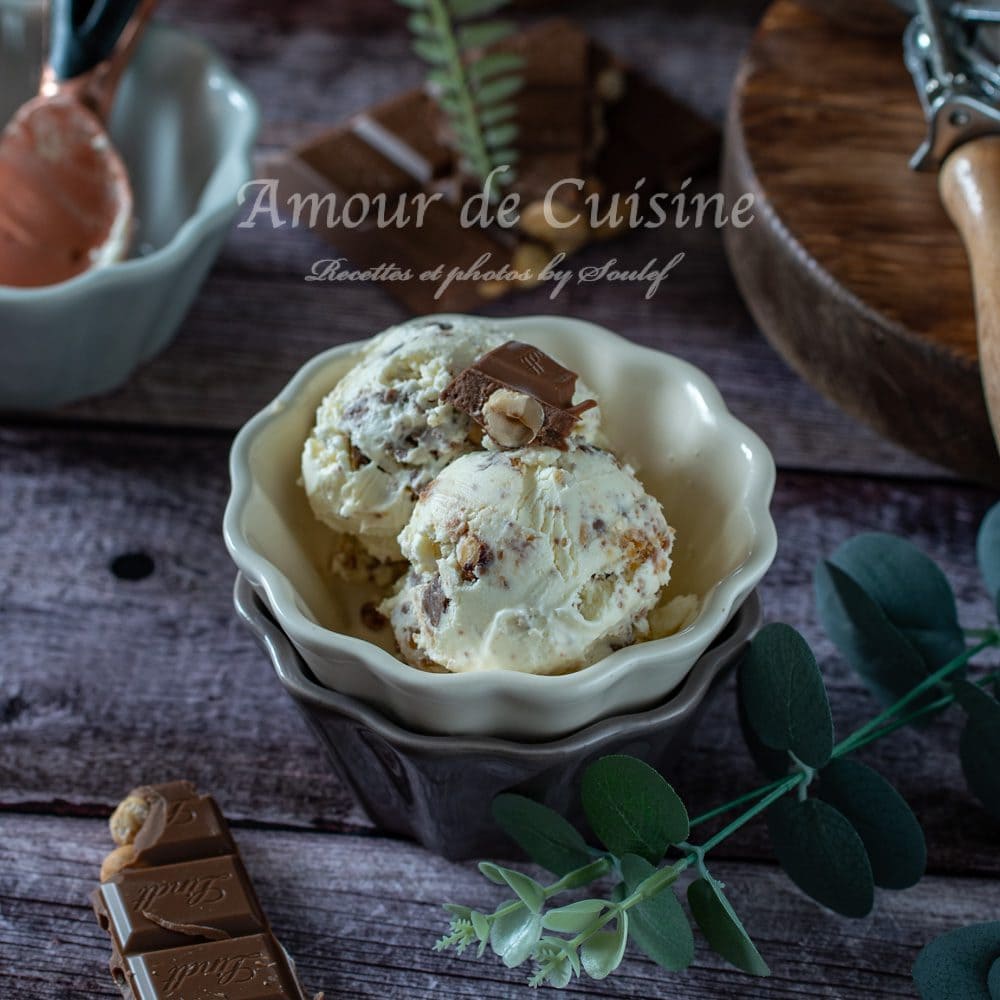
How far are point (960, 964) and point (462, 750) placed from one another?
0.37m

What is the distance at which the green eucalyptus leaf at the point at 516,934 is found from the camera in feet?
2.49

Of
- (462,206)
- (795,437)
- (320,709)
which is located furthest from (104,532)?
(795,437)

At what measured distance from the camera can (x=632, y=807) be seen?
2.70 feet

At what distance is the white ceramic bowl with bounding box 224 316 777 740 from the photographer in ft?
2.60

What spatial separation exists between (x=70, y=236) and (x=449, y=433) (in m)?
0.73

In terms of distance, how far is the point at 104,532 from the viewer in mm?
1240

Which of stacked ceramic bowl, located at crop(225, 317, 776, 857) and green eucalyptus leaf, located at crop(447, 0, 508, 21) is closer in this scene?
stacked ceramic bowl, located at crop(225, 317, 776, 857)

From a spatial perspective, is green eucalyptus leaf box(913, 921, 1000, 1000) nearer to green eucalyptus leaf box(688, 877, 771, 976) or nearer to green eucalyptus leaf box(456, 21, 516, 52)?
green eucalyptus leaf box(688, 877, 771, 976)

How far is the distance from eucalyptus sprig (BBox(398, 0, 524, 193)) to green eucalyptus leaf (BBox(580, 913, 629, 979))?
944 mm

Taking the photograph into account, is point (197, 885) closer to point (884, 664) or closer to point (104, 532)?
point (104, 532)

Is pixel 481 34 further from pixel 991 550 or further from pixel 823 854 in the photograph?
pixel 823 854

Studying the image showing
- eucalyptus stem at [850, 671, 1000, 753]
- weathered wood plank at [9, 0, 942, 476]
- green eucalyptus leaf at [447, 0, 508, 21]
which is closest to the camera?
eucalyptus stem at [850, 671, 1000, 753]

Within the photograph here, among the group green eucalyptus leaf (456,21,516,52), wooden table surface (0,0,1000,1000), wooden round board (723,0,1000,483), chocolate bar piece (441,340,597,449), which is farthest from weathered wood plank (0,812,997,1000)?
green eucalyptus leaf (456,21,516,52)

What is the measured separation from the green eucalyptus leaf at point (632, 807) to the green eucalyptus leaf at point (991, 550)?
40 centimetres
